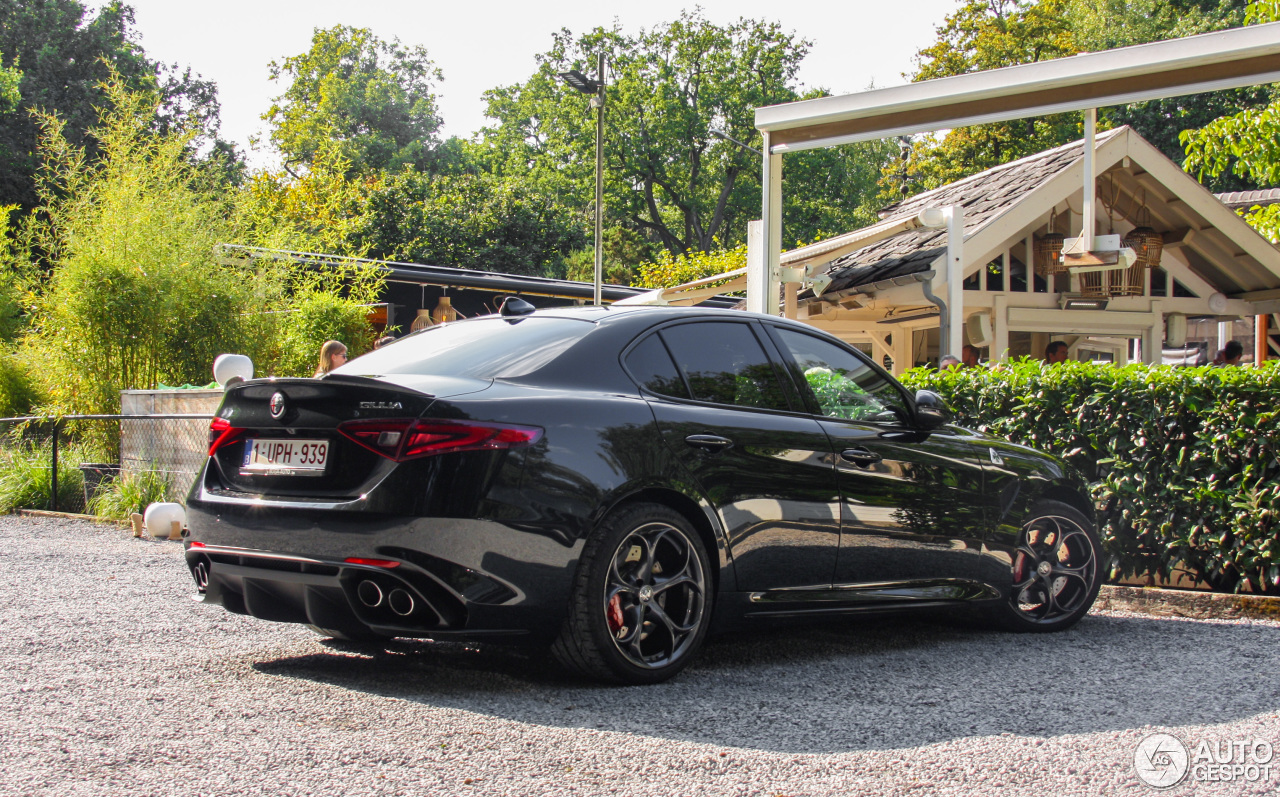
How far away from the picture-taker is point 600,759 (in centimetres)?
351

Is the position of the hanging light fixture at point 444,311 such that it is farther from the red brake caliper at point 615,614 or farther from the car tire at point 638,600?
the red brake caliper at point 615,614

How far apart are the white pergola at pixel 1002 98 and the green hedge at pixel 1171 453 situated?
3.44 metres

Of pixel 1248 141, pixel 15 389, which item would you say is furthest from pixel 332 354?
pixel 1248 141

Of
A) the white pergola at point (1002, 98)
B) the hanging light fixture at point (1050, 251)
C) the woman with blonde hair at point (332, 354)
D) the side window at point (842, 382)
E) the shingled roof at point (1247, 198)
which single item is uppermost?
the shingled roof at point (1247, 198)

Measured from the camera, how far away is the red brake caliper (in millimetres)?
4367

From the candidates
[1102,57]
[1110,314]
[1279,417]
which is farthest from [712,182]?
[1279,417]

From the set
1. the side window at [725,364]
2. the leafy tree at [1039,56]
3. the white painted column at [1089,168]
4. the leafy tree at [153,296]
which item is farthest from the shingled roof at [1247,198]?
the side window at [725,364]

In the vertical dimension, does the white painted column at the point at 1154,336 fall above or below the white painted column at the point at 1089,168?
below

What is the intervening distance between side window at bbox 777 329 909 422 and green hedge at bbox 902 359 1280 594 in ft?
7.19

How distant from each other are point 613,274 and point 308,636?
50.4 metres

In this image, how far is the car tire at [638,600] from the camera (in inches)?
168

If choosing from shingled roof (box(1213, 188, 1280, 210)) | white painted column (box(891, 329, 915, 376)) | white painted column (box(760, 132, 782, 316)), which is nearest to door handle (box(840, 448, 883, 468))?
white painted column (box(760, 132, 782, 316))

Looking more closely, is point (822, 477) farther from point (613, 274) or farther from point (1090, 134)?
point (613, 274)

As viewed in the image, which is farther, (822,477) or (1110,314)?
(1110,314)
